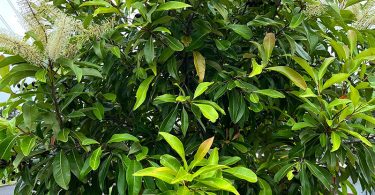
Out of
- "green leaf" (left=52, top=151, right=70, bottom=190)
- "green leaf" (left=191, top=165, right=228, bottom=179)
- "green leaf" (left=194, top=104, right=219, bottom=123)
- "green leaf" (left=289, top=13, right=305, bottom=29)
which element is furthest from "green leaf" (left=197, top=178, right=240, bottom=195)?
"green leaf" (left=289, top=13, right=305, bottom=29)

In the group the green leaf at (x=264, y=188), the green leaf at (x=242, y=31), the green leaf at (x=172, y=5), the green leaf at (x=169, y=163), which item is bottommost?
the green leaf at (x=264, y=188)

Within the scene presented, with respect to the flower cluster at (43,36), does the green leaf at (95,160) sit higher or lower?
lower

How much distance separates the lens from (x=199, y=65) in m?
1.02

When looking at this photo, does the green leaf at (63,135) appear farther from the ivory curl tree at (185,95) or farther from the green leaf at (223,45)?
the green leaf at (223,45)

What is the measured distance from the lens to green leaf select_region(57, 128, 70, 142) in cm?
92

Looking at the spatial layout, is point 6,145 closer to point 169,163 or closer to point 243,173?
point 169,163

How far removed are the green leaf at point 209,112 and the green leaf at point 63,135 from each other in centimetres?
33

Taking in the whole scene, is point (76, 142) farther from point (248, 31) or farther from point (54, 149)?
point (248, 31)

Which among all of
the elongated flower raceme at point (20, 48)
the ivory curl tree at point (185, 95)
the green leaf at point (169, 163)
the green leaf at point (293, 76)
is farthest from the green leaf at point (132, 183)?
the green leaf at point (293, 76)

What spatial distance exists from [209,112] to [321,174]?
13.4 inches

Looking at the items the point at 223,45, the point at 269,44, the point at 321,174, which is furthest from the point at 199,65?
the point at 321,174

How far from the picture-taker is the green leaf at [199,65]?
1.01m

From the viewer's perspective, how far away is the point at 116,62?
3.76ft

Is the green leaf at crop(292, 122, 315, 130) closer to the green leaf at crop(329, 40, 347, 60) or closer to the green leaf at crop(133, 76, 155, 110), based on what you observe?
the green leaf at crop(329, 40, 347, 60)
